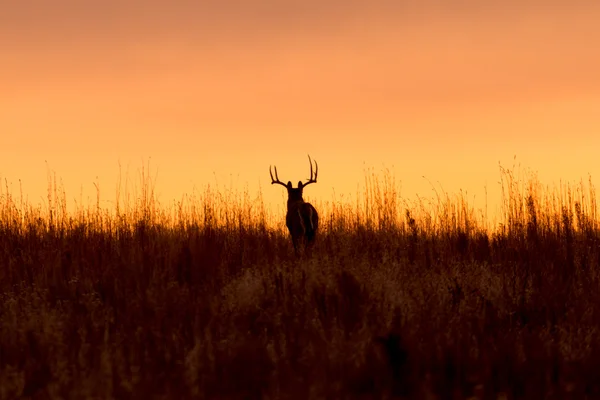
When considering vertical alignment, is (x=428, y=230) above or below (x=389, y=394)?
above

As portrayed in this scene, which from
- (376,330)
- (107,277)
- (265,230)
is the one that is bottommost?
(376,330)

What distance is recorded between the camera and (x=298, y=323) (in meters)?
6.72

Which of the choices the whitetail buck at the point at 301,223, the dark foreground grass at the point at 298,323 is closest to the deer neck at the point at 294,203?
the whitetail buck at the point at 301,223

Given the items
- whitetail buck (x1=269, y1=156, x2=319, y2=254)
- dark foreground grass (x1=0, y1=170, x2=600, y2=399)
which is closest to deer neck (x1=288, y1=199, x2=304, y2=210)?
whitetail buck (x1=269, y1=156, x2=319, y2=254)

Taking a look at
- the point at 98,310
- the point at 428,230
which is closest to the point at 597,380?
the point at 98,310

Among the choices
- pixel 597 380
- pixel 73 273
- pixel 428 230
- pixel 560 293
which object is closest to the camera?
pixel 597 380

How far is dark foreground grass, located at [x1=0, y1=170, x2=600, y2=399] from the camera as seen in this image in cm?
542

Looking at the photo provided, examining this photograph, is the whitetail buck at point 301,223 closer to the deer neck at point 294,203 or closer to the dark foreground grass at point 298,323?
the deer neck at point 294,203

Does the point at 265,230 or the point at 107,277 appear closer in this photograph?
the point at 107,277

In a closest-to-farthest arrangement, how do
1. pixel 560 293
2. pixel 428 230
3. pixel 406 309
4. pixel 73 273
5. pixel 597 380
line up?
1. pixel 597 380
2. pixel 406 309
3. pixel 560 293
4. pixel 73 273
5. pixel 428 230

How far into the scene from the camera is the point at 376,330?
21.2 ft

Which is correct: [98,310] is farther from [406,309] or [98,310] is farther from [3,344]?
[406,309]

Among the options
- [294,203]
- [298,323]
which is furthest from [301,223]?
[298,323]

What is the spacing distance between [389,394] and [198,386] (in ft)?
4.17
